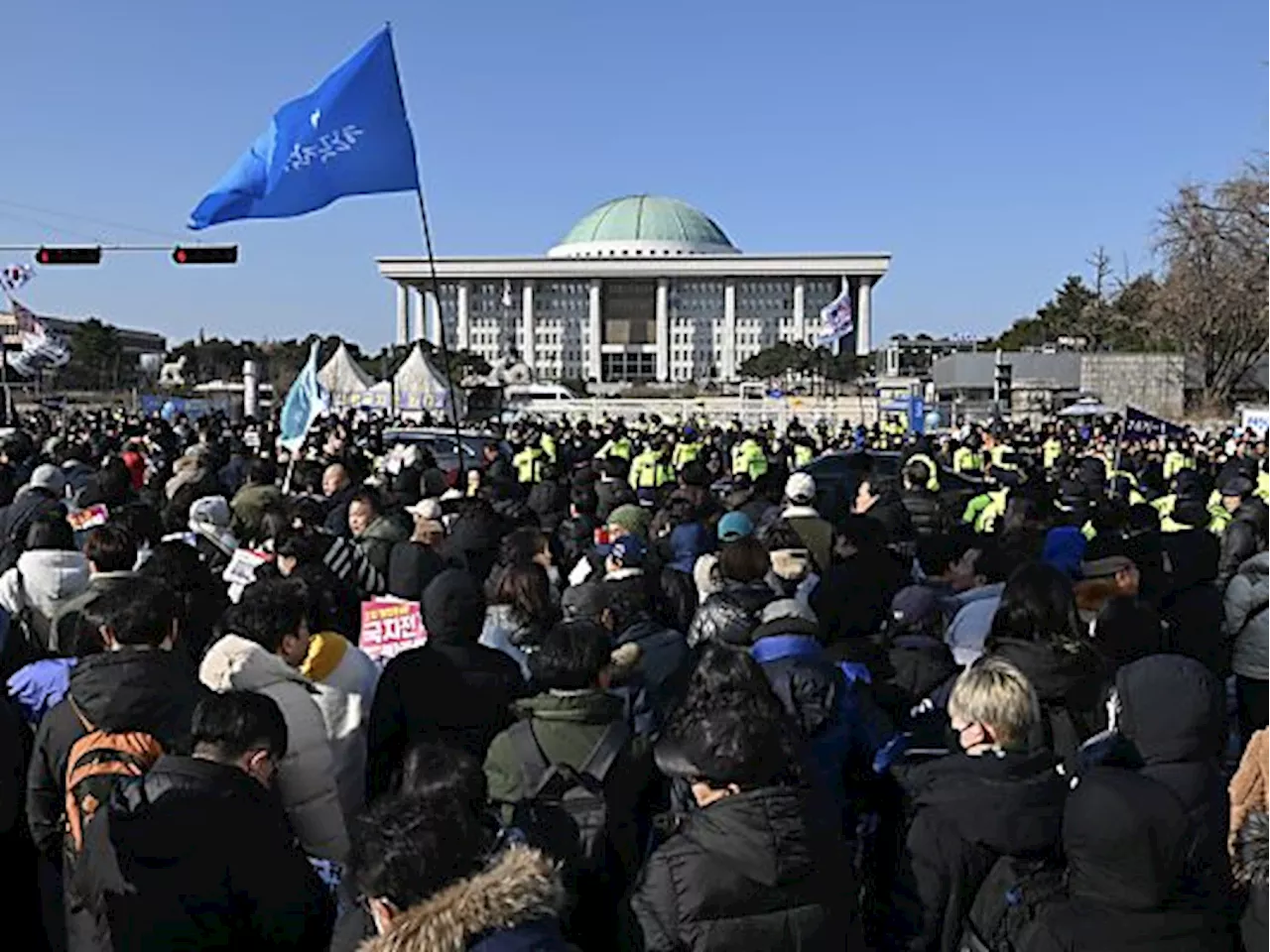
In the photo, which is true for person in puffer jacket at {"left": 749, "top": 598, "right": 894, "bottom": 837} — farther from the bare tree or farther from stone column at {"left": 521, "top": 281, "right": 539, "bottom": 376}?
stone column at {"left": 521, "top": 281, "right": 539, "bottom": 376}

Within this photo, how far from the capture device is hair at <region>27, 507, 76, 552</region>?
17.7 feet

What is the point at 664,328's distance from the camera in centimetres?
10650

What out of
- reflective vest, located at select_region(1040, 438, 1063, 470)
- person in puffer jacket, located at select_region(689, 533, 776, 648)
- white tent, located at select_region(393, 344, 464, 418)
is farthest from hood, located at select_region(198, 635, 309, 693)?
white tent, located at select_region(393, 344, 464, 418)

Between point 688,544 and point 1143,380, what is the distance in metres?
41.0

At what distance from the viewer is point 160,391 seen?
196 ft

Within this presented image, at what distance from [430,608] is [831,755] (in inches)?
51.6

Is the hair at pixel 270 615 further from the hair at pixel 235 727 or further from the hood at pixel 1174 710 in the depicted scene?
the hood at pixel 1174 710

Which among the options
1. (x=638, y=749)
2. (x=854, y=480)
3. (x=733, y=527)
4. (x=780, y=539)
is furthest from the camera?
(x=854, y=480)

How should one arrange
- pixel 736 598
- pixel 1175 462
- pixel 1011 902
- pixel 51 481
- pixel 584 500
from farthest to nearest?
pixel 1175 462 → pixel 51 481 → pixel 584 500 → pixel 736 598 → pixel 1011 902

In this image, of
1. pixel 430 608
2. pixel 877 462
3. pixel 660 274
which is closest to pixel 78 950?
pixel 430 608

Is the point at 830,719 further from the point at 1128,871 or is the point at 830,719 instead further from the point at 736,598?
the point at 1128,871

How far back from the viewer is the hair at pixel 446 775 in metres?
2.75

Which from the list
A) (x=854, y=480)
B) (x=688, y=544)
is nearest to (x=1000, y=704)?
(x=688, y=544)

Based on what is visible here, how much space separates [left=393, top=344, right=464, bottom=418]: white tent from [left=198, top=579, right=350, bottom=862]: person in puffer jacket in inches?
1005
